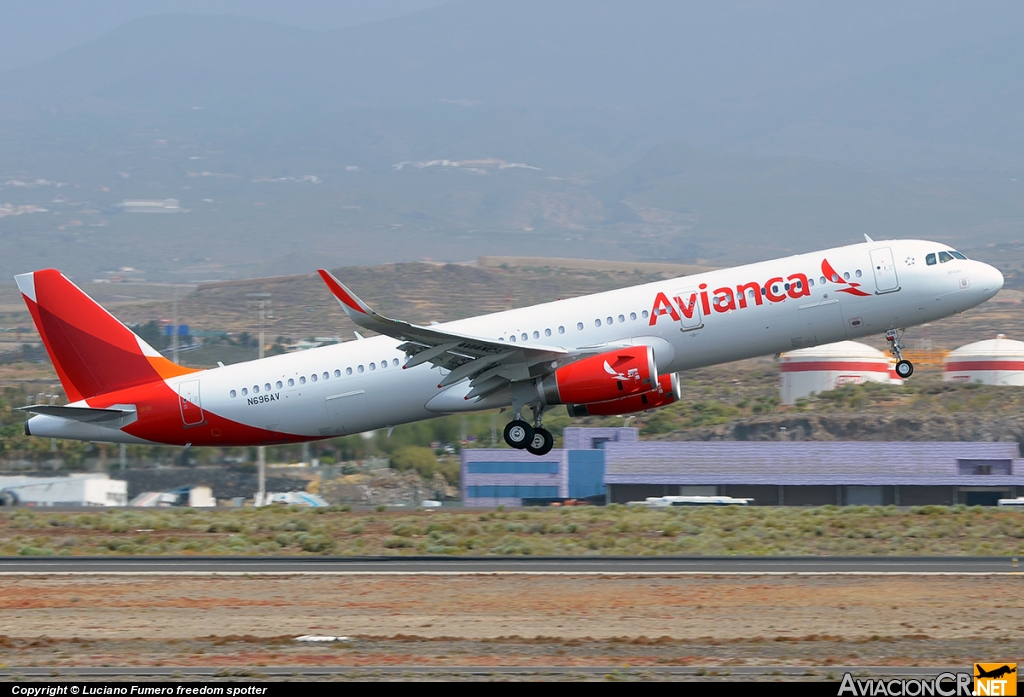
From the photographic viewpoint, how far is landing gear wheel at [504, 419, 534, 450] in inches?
1372

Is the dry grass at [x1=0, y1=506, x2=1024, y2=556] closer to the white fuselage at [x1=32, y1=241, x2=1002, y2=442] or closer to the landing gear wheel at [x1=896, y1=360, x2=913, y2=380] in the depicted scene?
the white fuselage at [x1=32, y1=241, x2=1002, y2=442]

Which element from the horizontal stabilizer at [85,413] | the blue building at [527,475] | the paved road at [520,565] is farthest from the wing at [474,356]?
the blue building at [527,475]

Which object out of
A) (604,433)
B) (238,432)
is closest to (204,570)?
(238,432)

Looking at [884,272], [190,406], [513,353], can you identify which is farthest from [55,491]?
[884,272]

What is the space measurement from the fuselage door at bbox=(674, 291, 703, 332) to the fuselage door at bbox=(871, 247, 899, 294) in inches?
184

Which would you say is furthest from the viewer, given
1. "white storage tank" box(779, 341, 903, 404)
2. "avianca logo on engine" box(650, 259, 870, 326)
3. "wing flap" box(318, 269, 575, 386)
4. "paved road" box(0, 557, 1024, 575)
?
"white storage tank" box(779, 341, 903, 404)

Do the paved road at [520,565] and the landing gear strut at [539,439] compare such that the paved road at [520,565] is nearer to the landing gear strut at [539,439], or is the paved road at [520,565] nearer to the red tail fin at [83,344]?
the landing gear strut at [539,439]

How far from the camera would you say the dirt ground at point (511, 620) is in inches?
747

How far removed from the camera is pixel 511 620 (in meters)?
22.2

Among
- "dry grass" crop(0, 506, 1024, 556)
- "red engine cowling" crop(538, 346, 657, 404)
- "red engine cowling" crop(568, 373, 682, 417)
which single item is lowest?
"dry grass" crop(0, 506, 1024, 556)

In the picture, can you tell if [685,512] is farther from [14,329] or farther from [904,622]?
[14,329]

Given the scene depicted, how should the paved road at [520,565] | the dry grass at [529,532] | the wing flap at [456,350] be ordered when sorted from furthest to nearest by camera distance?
the dry grass at [529,532], the wing flap at [456,350], the paved road at [520,565]

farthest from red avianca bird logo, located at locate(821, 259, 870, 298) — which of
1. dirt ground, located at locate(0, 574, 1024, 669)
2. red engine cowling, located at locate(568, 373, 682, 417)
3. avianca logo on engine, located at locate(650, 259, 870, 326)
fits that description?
dirt ground, located at locate(0, 574, 1024, 669)

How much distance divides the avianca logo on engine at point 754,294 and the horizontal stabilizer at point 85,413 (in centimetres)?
1633
